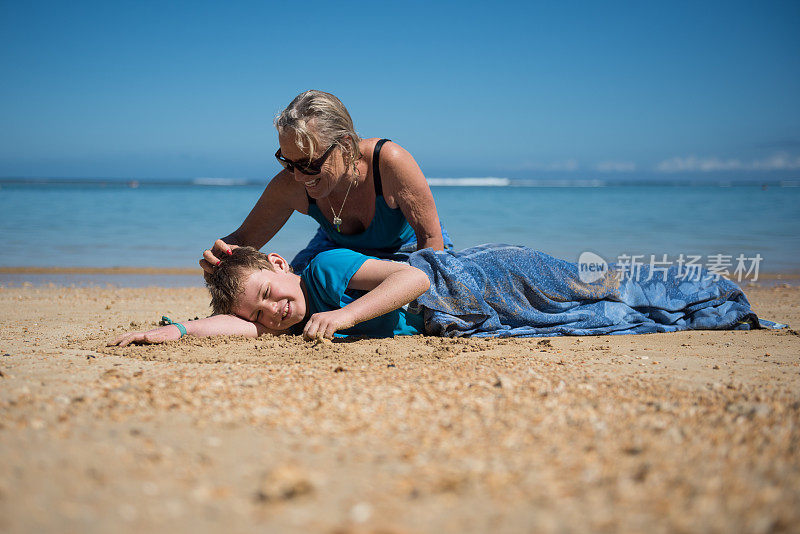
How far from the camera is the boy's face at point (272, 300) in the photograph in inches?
129

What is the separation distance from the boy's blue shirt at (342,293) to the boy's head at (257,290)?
0.31 ft

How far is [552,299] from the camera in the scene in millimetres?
3750

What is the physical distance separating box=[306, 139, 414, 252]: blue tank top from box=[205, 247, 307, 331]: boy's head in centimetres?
64

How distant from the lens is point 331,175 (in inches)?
142

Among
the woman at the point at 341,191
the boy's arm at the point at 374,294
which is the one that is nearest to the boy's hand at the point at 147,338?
the woman at the point at 341,191

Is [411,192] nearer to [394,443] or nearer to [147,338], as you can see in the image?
[147,338]

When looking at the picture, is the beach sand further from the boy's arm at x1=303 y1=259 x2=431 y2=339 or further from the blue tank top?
the blue tank top

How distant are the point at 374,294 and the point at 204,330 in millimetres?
1028

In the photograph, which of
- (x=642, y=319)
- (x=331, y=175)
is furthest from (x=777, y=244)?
(x=331, y=175)

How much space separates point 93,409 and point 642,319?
3263 millimetres

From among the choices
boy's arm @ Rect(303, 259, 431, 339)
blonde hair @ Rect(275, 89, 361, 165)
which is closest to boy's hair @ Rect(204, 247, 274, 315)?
boy's arm @ Rect(303, 259, 431, 339)

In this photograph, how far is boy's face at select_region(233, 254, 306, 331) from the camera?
329 centimetres

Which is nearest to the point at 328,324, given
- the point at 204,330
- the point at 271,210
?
the point at 204,330

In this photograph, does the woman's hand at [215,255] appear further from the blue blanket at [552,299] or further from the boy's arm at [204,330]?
the blue blanket at [552,299]
